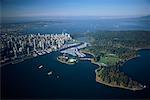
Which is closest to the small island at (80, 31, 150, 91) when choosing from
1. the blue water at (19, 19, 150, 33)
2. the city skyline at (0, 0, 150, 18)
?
the blue water at (19, 19, 150, 33)

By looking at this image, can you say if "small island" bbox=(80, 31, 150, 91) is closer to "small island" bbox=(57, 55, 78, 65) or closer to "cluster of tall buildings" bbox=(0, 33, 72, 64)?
"small island" bbox=(57, 55, 78, 65)

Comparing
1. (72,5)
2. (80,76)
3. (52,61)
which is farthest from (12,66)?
(72,5)

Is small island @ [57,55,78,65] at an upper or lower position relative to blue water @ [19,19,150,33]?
lower

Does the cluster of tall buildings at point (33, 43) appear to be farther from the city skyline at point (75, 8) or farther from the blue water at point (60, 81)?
the city skyline at point (75, 8)

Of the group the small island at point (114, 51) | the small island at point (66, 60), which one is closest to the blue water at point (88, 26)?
the small island at point (114, 51)

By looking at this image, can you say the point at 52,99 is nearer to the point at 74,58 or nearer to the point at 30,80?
the point at 30,80

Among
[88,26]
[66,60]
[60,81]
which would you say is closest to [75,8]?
[88,26]
